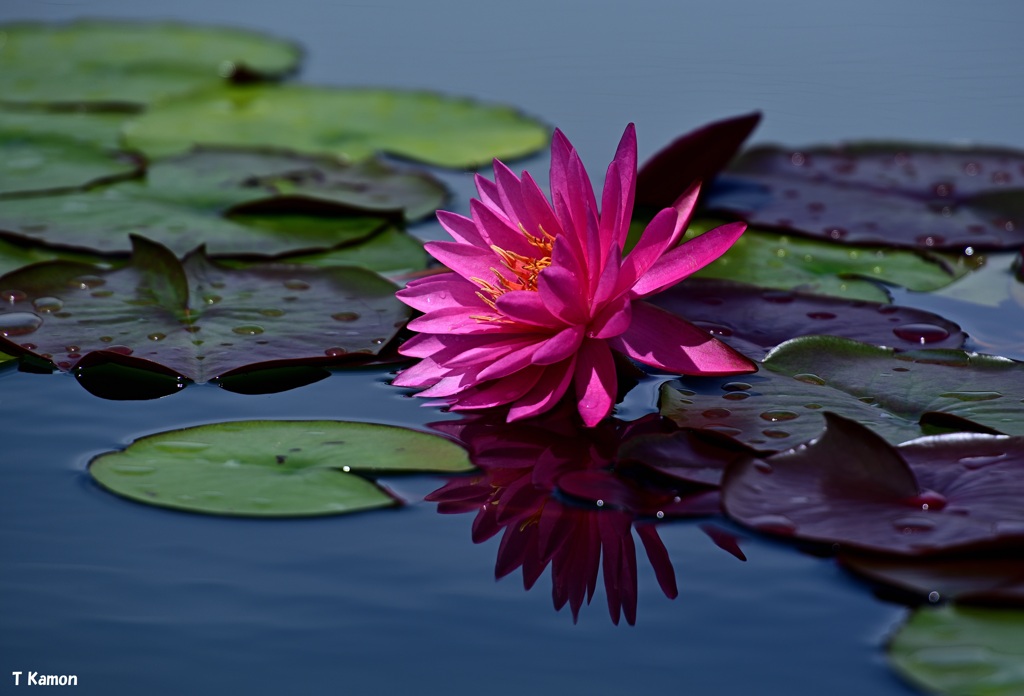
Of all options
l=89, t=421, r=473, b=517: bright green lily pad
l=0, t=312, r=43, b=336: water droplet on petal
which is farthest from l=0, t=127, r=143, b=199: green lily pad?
l=89, t=421, r=473, b=517: bright green lily pad

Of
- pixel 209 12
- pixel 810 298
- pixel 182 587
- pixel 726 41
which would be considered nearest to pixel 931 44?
pixel 726 41

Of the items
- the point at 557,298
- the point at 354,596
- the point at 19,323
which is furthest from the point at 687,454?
the point at 19,323

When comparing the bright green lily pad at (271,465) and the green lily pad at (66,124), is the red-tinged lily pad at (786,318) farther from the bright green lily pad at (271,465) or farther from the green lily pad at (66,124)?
the green lily pad at (66,124)

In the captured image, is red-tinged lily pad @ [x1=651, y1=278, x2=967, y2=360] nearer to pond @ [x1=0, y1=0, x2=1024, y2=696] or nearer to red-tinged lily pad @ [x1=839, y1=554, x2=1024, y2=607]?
pond @ [x1=0, y1=0, x2=1024, y2=696]

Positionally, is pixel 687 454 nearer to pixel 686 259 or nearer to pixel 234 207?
pixel 686 259

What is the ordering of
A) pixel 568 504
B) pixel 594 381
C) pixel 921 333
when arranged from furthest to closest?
pixel 921 333
pixel 594 381
pixel 568 504
